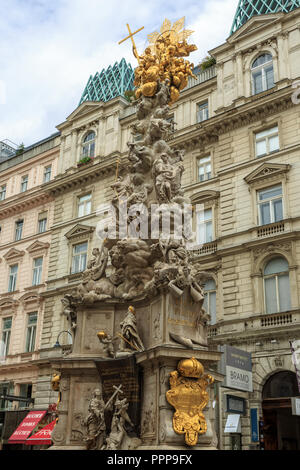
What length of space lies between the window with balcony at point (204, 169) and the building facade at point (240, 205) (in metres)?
0.07

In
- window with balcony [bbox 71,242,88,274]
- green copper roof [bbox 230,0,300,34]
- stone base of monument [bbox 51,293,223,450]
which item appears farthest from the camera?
window with balcony [bbox 71,242,88,274]

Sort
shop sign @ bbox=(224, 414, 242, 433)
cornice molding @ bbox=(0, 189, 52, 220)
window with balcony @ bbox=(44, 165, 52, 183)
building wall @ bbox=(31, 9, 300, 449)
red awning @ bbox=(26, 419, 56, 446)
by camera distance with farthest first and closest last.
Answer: window with balcony @ bbox=(44, 165, 52, 183) < cornice molding @ bbox=(0, 189, 52, 220) < red awning @ bbox=(26, 419, 56, 446) < building wall @ bbox=(31, 9, 300, 449) < shop sign @ bbox=(224, 414, 242, 433)

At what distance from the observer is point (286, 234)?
66.9 feet

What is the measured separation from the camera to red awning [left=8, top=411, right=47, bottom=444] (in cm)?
2472

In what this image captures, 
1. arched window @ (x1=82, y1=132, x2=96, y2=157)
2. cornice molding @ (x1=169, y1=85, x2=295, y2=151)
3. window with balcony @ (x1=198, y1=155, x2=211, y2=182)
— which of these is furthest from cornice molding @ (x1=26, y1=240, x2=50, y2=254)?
window with balcony @ (x1=198, y1=155, x2=211, y2=182)

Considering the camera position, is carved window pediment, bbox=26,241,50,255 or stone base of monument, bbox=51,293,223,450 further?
carved window pediment, bbox=26,241,50,255

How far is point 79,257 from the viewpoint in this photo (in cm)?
2861

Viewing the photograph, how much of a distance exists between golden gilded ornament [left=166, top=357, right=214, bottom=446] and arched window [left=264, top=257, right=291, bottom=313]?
38.3ft

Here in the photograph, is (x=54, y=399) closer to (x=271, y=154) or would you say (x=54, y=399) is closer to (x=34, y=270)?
A: (x=34, y=270)

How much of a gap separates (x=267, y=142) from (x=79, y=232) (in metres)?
11.7

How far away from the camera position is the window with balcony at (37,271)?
3067 cm

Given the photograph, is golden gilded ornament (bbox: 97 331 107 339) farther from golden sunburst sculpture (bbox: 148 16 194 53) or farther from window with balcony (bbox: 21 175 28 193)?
window with balcony (bbox: 21 175 28 193)

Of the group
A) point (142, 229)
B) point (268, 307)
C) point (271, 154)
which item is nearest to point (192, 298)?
point (142, 229)

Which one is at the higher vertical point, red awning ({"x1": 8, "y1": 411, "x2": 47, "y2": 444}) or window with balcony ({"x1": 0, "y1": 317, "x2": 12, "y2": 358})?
window with balcony ({"x1": 0, "y1": 317, "x2": 12, "y2": 358})
